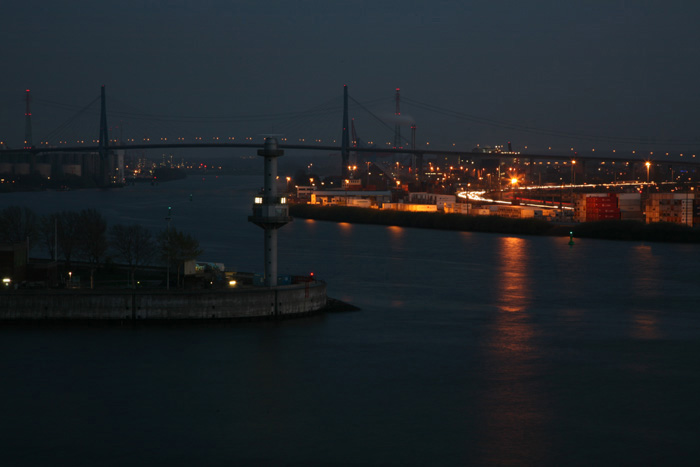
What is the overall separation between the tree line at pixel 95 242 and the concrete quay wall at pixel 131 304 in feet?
2.06

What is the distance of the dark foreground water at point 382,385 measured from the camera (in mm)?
3633

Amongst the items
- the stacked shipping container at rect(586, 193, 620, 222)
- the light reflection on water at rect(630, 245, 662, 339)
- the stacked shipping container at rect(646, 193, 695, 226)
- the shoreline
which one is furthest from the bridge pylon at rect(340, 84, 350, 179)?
the light reflection on water at rect(630, 245, 662, 339)

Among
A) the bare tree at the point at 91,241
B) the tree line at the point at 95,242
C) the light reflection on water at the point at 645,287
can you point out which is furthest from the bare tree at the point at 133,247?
the light reflection on water at the point at 645,287

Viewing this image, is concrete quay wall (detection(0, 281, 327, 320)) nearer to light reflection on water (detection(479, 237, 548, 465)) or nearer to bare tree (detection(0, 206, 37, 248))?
light reflection on water (detection(479, 237, 548, 465))

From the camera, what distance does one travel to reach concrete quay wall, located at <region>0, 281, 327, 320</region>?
5.70 meters

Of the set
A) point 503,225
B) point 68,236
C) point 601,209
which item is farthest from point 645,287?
point 601,209

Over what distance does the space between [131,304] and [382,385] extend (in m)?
2.06

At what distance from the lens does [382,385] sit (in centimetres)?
457

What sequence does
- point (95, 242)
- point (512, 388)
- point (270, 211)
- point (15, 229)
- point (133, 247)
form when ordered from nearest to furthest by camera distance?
point (512, 388)
point (270, 211)
point (95, 242)
point (133, 247)
point (15, 229)

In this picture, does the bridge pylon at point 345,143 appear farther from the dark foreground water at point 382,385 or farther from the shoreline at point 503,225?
the dark foreground water at point 382,385

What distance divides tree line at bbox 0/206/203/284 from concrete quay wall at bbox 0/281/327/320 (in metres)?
0.63

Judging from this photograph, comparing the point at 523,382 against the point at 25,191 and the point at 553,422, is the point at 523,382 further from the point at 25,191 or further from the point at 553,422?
the point at 25,191

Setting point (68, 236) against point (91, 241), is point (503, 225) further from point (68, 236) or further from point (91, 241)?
point (91, 241)

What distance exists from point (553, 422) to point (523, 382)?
0.66 meters
